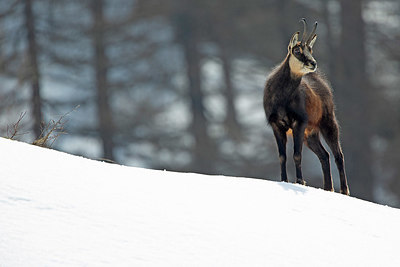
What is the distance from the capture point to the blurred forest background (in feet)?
80.6

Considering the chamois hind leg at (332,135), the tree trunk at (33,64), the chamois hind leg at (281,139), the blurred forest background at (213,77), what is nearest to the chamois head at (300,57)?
the chamois hind leg at (281,139)

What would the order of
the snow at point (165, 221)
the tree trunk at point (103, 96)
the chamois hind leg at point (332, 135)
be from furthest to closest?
the tree trunk at point (103, 96) < the chamois hind leg at point (332, 135) < the snow at point (165, 221)

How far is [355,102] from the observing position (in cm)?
2595

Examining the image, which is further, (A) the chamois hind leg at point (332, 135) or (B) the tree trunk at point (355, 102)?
(B) the tree trunk at point (355, 102)

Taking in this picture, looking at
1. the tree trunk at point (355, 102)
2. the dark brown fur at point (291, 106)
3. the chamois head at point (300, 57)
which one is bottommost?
the tree trunk at point (355, 102)

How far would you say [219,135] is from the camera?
25391mm

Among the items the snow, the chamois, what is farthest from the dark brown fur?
the snow

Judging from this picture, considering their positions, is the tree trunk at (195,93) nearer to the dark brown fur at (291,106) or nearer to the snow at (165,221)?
the dark brown fur at (291,106)

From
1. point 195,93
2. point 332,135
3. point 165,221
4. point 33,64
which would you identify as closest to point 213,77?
point 195,93

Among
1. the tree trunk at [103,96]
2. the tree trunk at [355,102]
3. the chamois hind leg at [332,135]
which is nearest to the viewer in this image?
the chamois hind leg at [332,135]

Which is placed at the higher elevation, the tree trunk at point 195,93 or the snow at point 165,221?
the snow at point 165,221

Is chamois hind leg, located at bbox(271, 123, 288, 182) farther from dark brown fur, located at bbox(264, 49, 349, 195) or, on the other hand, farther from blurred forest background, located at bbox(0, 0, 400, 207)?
blurred forest background, located at bbox(0, 0, 400, 207)

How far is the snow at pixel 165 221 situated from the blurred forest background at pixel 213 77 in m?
15.7

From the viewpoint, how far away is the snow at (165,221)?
5941 millimetres
